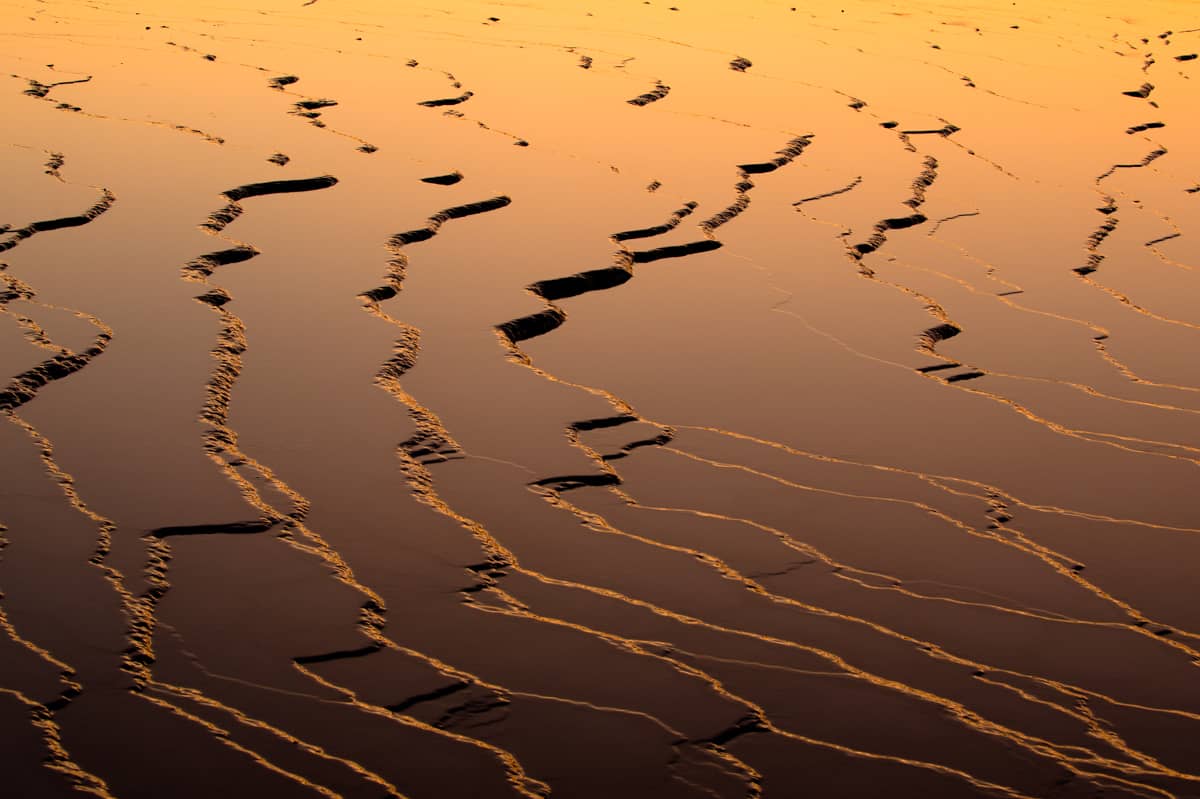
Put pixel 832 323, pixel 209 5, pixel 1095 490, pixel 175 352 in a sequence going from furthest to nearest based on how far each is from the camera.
→ pixel 209 5
pixel 832 323
pixel 175 352
pixel 1095 490

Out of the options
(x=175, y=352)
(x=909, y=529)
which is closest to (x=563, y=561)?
(x=909, y=529)

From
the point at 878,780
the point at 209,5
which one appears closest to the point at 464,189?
the point at 878,780

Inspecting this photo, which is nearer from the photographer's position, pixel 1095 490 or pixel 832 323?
pixel 1095 490

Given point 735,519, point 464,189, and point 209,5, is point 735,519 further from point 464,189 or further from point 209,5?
point 209,5

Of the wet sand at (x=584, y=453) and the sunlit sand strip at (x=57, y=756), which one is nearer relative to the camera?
the sunlit sand strip at (x=57, y=756)

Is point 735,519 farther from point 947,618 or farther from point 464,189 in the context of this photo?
point 464,189

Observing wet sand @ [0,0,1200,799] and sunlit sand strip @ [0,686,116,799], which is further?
wet sand @ [0,0,1200,799]

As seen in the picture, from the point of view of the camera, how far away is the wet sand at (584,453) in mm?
1465

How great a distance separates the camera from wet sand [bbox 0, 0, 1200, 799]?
1.46m

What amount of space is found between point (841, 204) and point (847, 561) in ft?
6.39

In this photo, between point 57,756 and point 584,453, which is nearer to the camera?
point 57,756

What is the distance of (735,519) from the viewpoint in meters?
1.92

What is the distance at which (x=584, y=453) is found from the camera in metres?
2.11

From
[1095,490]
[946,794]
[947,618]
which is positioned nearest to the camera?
[946,794]
